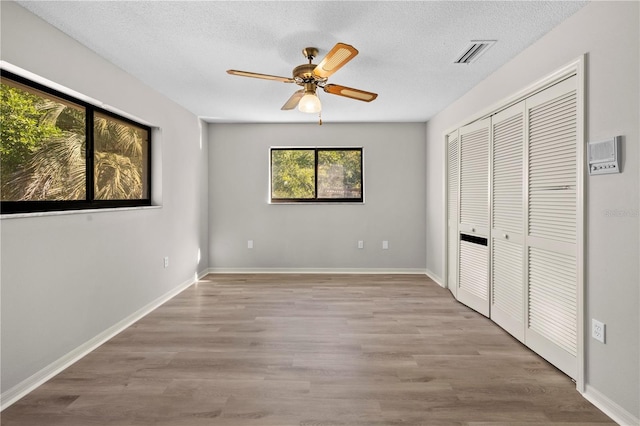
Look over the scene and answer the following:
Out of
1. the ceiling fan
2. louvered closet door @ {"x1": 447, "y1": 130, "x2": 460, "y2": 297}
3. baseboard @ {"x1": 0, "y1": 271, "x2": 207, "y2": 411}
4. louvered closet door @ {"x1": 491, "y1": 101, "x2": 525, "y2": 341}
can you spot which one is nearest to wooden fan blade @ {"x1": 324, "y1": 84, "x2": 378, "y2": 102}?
the ceiling fan

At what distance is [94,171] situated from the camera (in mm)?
2908

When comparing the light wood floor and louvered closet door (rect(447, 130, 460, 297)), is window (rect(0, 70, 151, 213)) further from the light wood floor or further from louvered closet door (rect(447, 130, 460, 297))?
louvered closet door (rect(447, 130, 460, 297))

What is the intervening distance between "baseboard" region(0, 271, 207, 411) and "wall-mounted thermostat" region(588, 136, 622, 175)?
3688mm

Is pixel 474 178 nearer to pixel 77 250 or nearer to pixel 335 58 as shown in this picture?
pixel 335 58

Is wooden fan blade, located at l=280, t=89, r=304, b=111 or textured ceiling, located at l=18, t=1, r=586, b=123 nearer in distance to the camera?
textured ceiling, located at l=18, t=1, r=586, b=123

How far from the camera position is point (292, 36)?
2502 mm

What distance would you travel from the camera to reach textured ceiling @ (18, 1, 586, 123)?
2.16 metres

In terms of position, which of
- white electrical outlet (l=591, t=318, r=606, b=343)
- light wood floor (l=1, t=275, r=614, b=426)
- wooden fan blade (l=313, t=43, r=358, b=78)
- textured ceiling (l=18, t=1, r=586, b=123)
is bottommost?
light wood floor (l=1, t=275, r=614, b=426)

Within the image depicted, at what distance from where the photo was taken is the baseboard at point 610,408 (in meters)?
1.79

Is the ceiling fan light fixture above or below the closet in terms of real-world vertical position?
above

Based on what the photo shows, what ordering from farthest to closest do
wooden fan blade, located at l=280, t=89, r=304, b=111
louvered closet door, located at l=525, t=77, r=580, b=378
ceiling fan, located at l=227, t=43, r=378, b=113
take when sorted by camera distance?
1. wooden fan blade, located at l=280, t=89, r=304, b=111
2. ceiling fan, located at l=227, t=43, r=378, b=113
3. louvered closet door, located at l=525, t=77, r=580, b=378

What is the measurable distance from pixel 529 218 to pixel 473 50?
4.69 ft

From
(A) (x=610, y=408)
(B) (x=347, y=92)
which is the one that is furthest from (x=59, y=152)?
(A) (x=610, y=408)

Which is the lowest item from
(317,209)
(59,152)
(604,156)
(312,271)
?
(312,271)
